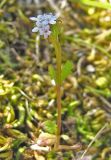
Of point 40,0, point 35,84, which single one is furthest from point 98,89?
point 40,0

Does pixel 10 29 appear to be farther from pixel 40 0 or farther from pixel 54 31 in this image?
pixel 54 31

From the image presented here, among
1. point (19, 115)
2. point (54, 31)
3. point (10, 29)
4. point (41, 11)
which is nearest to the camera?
point (54, 31)

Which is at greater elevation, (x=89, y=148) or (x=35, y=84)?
(x=35, y=84)

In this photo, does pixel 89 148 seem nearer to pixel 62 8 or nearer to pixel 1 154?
pixel 1 154

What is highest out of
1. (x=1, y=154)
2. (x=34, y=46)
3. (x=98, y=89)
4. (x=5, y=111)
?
(x=34, y=46)

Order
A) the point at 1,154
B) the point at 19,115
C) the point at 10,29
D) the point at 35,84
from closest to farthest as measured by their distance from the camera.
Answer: the point at 1,154 < the point at 19,115 < the point at 35,84 < the point at 10,29

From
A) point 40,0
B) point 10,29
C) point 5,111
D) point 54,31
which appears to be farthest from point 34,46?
point 54,31

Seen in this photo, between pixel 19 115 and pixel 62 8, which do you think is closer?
pixel 19 115

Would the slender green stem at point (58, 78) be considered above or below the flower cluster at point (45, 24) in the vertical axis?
below

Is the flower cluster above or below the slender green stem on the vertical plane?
above
